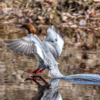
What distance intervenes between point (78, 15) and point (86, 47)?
12.5ft

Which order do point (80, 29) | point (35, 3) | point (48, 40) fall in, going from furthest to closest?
point (35, 3), point (80, 29), point (48, 40)

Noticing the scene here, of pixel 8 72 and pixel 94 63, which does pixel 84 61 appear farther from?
pixel 8 72

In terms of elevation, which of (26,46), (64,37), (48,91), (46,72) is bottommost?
(64,37)

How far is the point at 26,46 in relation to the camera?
449 cm

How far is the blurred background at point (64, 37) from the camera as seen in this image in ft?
13.2

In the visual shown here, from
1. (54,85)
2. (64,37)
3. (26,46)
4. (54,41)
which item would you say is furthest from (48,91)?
(64,37)

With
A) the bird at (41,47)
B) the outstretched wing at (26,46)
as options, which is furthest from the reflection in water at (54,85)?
the outstretched wing at (26,46)

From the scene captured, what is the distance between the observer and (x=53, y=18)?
33.5ft

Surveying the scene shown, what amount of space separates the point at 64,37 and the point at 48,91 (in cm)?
415

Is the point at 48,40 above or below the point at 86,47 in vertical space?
above

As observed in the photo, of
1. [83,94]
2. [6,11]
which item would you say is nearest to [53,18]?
[6,11]

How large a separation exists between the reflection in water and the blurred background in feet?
0.27

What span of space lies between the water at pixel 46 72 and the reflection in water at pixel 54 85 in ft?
0.17

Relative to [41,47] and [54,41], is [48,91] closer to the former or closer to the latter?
[41,47]
